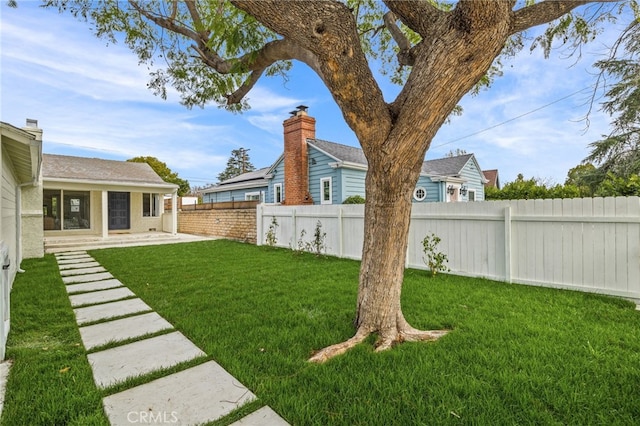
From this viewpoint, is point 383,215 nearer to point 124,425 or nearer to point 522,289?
point 124,425

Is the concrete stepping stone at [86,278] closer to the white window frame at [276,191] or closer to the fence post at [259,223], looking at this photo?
the fence post at [259,223]

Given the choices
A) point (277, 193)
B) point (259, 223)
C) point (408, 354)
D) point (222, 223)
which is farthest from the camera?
point (277, 193)

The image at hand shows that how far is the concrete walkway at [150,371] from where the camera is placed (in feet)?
6.04

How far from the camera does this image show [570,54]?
457 cm

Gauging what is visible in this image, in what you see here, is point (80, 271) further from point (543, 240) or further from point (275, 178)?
point (275, 178)

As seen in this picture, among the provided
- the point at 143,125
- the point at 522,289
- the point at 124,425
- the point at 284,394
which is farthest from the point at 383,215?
the point at 143,125

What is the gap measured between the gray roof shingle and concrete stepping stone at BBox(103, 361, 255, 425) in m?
12.5

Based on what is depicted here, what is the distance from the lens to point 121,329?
324cm

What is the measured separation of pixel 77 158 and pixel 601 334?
19210 mm

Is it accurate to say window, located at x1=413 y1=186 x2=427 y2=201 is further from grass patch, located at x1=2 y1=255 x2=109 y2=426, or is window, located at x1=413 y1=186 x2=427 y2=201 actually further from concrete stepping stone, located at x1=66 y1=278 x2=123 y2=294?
grass patch, located at x1=2 y1=255 x2=109 y2=426

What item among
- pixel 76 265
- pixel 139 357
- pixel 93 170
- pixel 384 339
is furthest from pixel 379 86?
pixel 93 170

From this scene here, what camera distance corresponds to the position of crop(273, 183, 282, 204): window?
1500 centimetres

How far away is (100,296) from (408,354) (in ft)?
14.9

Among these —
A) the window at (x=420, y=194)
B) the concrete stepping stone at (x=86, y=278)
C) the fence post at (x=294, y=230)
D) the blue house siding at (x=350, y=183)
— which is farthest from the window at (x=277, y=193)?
the concrete stepping stone at (x=86, y=278)
